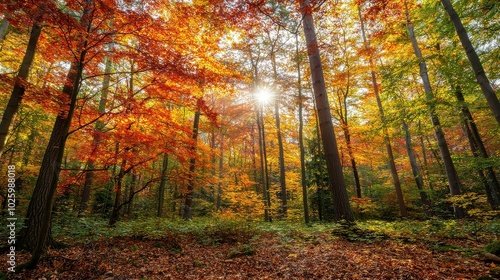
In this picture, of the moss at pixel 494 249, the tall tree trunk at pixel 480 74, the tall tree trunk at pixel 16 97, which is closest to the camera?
the moss at pixel 494 249

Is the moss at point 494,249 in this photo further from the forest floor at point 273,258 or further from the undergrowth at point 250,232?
the undergrowth at point 250,232

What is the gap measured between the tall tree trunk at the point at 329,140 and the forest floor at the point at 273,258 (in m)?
0.64

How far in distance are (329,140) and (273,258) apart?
3.84 meters

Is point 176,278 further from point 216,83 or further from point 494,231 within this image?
point 494,231

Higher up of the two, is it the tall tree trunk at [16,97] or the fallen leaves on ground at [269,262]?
the tall tree trunk at [16,97]

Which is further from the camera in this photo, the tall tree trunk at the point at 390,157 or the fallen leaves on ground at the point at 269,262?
the tall tree trunk at the point at 390,157

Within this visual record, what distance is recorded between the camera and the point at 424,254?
459 centimetres

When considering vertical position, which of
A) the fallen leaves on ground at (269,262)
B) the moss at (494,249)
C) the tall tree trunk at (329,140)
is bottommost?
the fallen leaves on ground at (269,262)

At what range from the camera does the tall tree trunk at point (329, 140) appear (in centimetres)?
663

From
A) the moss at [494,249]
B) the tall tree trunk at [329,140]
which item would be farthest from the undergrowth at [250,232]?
the moss at [494,249]

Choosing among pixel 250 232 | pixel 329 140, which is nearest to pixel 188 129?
pixel 250 232

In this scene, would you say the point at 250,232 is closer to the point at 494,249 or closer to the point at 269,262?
the point at 269,262

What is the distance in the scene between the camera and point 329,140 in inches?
→ 276

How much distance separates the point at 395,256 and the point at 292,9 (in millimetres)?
7441
